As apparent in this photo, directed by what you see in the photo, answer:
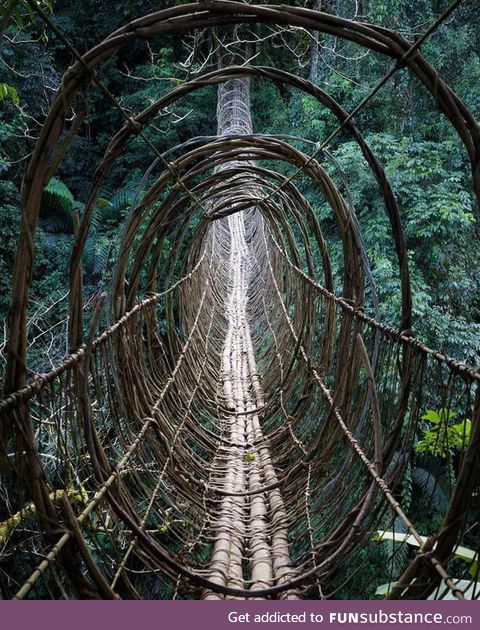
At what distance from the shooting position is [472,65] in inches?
210

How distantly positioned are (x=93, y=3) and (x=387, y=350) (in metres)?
8.77
